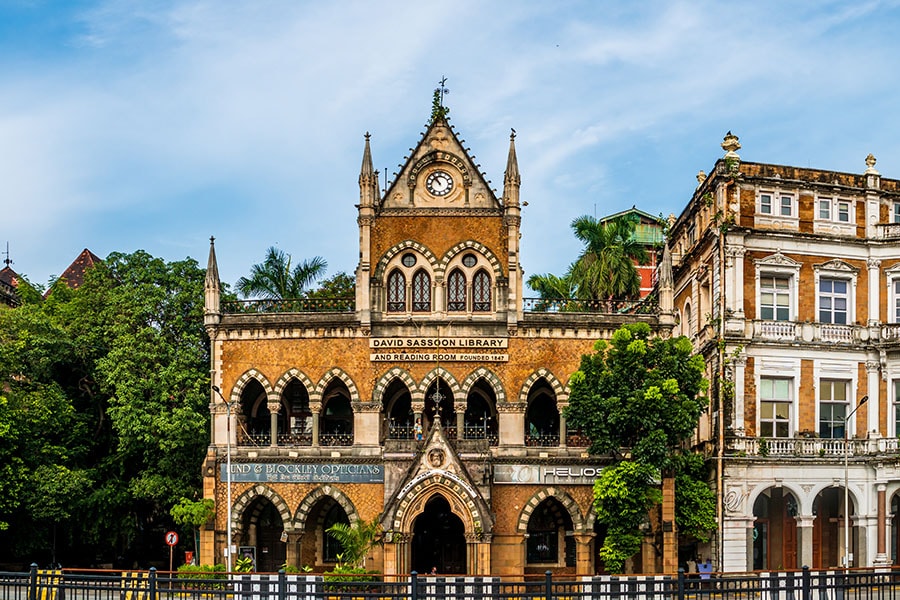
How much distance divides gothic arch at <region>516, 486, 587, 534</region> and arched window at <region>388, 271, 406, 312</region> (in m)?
9.45

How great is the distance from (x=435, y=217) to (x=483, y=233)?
2060 mm

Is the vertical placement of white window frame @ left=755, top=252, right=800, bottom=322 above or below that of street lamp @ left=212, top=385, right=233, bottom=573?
above

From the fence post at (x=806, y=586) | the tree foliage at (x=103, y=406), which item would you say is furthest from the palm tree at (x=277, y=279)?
the fence post at (x=806, y=586)

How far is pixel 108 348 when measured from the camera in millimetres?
55156

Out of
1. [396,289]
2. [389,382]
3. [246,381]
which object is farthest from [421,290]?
[246,381]

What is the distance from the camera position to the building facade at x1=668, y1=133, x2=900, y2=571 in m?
48.5

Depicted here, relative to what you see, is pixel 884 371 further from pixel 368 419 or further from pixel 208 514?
pixel 208 514

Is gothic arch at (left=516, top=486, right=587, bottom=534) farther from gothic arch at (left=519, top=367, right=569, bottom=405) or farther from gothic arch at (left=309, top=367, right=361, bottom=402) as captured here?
gothic arch at (left=309, top=367, right=361, bottom=402)

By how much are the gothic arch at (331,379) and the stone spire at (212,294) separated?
4.96 meters

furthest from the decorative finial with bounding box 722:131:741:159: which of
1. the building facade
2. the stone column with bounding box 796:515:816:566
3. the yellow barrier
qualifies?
the yellow barrier

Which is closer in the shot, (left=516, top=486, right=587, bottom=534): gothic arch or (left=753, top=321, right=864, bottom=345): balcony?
(left=753, top=321, right=864, bottom=345): balcony

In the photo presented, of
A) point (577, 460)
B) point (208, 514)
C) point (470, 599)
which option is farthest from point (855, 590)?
point (208, 514)

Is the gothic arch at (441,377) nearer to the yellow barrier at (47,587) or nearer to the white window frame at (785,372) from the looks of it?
the white window frame at (785,372)

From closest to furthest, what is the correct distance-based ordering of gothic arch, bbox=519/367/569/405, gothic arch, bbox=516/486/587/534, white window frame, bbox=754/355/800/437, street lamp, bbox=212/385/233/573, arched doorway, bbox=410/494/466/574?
street lamp, bbox=212/385/233/573 < white window frame, bbox=754/355/800/437 < gothic arch, bbox=516/486/587/534 < gothic arch, bbox=519/367/569/405 < arched doorway, bbox=410/494/466/574
